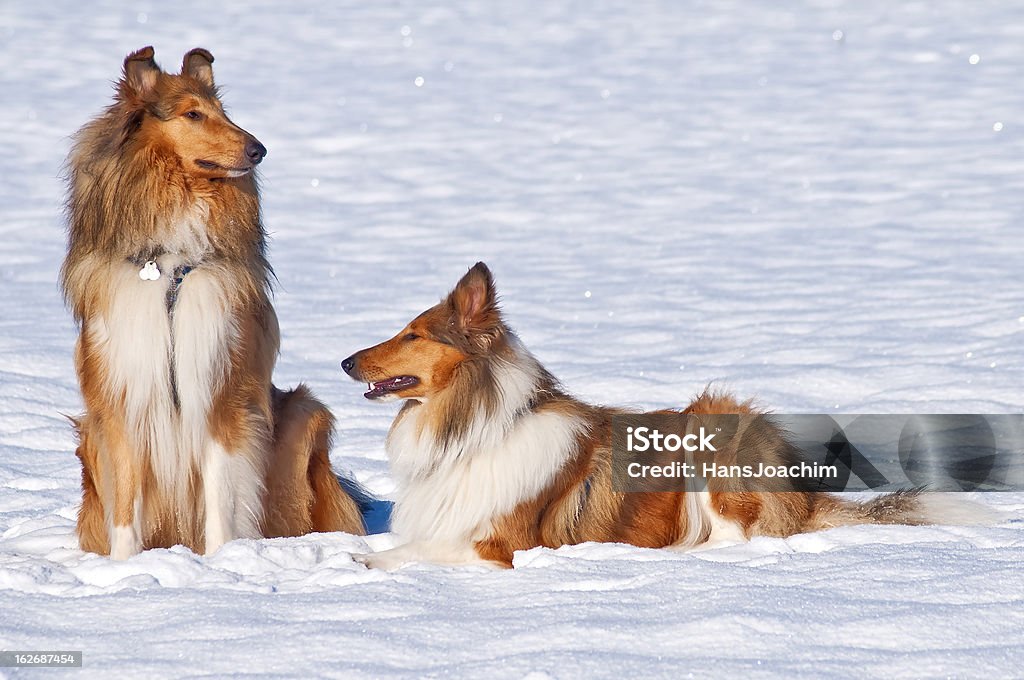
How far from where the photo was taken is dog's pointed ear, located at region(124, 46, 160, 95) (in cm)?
466

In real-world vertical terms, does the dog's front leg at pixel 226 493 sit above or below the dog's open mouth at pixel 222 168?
below

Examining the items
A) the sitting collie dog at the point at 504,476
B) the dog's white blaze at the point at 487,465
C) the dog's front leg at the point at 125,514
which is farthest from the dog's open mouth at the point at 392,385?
the dog's front leg at the point at 125,514

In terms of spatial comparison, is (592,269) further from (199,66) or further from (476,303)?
(199,66)

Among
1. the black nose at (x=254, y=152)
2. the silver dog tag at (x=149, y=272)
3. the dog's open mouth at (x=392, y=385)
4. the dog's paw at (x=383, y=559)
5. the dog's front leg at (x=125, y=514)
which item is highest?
the black nose at (x=254, y=152)

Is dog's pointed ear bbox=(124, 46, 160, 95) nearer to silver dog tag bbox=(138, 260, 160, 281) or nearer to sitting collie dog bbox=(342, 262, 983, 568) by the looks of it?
silver dog tag bbox=(138, 260, 160, 281)

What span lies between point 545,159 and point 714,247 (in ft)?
11.5

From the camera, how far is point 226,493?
4.90 metres

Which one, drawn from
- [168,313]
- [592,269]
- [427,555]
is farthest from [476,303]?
[592,269]

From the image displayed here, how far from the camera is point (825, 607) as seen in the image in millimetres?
3857

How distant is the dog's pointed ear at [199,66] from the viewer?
4938mm

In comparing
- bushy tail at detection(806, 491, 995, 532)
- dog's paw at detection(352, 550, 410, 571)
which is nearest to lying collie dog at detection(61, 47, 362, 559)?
dog's paw at detection(352, 550, 410, 571)

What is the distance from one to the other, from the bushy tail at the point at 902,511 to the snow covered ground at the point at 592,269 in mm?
131

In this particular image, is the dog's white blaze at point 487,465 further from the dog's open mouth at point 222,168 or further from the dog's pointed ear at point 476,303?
the dog's open mouth at point 222,168

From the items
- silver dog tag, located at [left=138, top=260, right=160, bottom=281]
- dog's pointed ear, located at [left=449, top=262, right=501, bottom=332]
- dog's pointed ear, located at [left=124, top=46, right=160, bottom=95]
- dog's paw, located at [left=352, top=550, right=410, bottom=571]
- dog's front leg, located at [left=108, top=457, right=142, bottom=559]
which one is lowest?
→ dog's paw, located at [left=352, top=550, right=410, bottom=571]
